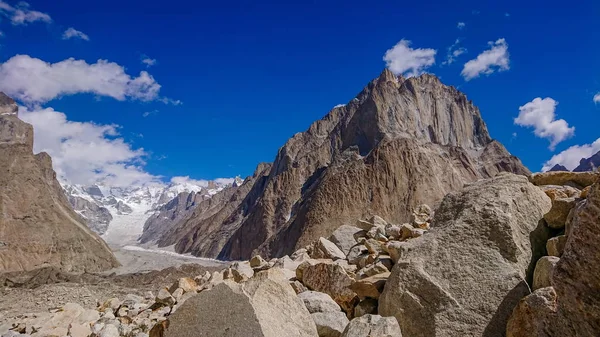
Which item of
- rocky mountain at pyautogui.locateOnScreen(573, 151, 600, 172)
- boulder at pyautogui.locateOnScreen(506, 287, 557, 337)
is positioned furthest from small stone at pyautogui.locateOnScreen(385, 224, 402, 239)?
rocky mountain at pyautogui.locateOnScreen(573, 151, 600, 172)

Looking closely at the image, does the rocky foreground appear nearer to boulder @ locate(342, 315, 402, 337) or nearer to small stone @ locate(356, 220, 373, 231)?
boulder @ locate(342, 315, 402, 337)

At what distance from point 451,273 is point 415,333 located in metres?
0.94

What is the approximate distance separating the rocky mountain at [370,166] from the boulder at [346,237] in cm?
5276

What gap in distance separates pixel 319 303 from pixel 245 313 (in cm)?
169

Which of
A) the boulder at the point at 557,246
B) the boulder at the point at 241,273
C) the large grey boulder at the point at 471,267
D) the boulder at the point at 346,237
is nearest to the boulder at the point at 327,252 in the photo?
the boulder at the point at 346,237

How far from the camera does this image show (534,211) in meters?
6.26

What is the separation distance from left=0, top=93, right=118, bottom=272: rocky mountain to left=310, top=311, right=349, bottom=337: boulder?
65.7 meters

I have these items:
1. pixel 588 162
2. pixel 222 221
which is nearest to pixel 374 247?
pixel 222 221

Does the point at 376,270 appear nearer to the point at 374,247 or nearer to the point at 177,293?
the point at 374,247

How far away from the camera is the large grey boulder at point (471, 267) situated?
5.33 m

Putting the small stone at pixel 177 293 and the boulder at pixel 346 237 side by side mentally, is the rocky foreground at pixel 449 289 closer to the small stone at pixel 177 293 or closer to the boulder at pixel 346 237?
the small stone at pixel 177 293

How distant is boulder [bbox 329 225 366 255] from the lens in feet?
40.4

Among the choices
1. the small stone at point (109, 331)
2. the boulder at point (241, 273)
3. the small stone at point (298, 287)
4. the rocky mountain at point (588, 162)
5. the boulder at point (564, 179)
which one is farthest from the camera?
the rocky mountain at point (588, 162)

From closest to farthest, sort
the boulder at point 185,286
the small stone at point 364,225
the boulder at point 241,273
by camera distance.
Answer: the boulder at point 241,273, the boulder at point 185,286, the small stone at point 364,225
